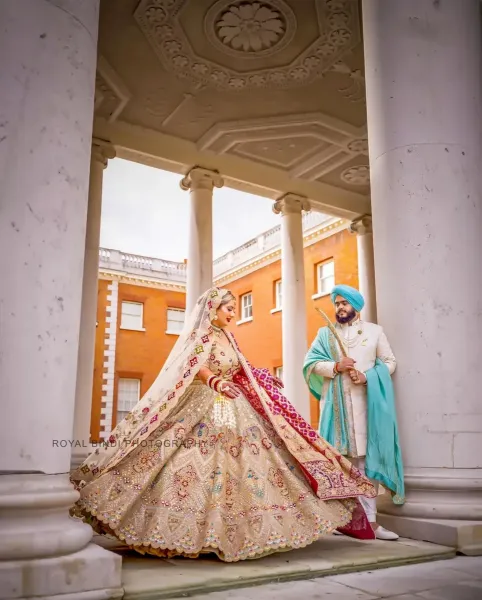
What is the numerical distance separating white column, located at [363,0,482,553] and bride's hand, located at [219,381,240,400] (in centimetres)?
133

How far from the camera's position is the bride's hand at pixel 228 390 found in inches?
147

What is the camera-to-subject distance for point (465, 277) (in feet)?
14.2

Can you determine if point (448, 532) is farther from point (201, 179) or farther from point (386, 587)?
point (201, 179)

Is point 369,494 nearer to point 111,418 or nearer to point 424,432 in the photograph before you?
point 424,432

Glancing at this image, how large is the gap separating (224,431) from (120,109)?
713cm

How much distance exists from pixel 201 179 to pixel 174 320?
1340 cm

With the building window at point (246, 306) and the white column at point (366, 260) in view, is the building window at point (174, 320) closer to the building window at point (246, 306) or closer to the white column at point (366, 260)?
the building window at point (246, 306)

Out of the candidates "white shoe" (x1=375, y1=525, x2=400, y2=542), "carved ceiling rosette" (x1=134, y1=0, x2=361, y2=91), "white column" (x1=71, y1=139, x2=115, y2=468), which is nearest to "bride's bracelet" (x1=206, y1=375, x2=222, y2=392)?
"white shoe" (x1=375, y1=525, x2=400, y2=542)

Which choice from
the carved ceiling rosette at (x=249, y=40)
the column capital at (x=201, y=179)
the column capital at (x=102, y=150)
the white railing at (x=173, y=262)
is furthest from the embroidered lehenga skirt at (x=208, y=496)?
the white railing at (x=173, y=262)

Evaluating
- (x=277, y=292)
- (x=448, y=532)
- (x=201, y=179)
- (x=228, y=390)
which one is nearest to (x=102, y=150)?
(x=201, y=179)

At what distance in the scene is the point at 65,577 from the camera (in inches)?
100

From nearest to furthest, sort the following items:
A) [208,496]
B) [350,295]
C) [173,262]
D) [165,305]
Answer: [208,496] → [350,295] → [165,305] → [173,262]

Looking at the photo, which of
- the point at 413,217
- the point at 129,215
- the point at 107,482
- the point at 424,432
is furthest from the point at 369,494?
the point at 129,215

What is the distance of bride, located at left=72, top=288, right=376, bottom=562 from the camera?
3.28 meters
